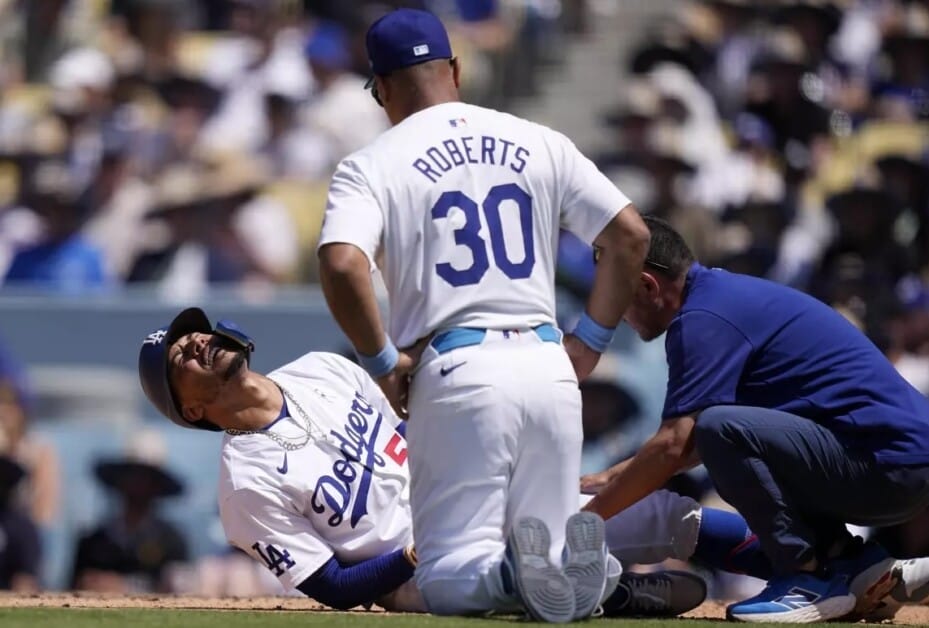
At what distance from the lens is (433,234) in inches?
204

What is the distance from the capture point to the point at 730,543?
20.3 ft

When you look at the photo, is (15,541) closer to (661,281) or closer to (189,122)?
(189,122)

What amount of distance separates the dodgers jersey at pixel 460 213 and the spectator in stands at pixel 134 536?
5.06 metres

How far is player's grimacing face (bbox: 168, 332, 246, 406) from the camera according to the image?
6277 millimetres

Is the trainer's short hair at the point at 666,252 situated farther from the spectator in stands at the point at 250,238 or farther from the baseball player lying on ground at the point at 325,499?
the spectator in stands at the point at 250,238

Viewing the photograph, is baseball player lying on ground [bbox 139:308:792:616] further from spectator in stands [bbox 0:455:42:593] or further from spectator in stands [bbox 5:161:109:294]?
spectator in stands [bbox 5:161:109:294]

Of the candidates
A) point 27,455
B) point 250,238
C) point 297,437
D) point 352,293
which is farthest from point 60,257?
point 352,293

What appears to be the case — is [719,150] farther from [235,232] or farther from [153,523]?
[153,523]

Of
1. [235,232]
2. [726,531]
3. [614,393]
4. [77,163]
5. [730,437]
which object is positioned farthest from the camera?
[77,163]

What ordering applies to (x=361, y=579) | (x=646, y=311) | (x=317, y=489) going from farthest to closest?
1. (x=317, y=489)
2. (x=361, y=579)
3. (x=646, y=311)

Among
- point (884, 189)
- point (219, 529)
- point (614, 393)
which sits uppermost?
point (884, 189)

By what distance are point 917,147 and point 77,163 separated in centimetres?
623

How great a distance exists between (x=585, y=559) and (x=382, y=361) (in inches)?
32.0

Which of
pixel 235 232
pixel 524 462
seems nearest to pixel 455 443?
pixel 524 462
